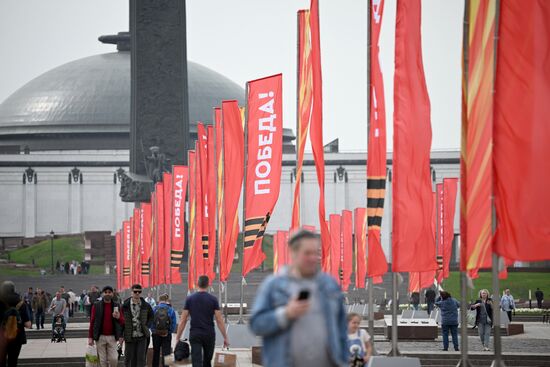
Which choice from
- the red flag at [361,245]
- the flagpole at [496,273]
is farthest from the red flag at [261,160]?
the red flag at [361,245]

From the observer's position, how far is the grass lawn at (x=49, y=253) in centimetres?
9019

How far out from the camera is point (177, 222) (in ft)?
124

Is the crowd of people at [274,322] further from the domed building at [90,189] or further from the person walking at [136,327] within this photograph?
the domed building at [90,189]

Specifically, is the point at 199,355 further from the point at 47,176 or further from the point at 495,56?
the point at 47,176

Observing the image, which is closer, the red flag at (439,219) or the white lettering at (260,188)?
the white lettering at (260,188)

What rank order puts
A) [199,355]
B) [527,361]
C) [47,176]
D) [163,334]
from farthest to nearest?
1. [47,176]
2. [527,361]
3. [163,334]
4. [199,355]

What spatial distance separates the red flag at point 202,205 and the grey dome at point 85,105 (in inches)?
3512

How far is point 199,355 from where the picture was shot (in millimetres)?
16719

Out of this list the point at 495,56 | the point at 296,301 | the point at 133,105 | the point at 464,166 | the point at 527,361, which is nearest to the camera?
the point at 296,301

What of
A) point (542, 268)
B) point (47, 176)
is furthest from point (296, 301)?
point (47, 176)

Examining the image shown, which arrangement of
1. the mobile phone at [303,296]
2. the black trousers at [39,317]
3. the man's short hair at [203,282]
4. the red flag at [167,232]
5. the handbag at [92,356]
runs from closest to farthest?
the mobile phone at [303,296], the man's short hair at [203,282], the handbag at [92,356], the red flag at [167,232], the black trousers at [39,317]

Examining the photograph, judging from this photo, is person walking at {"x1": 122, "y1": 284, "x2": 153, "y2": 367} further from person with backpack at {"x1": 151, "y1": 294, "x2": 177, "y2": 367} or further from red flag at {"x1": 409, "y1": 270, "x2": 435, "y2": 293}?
red flag at {"x1": 409, "y1": 270, "x2": 435, "y2": 293}

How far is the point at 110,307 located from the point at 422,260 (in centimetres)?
450

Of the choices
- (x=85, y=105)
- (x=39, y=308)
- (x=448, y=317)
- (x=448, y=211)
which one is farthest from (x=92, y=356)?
(x=85, y=105)
